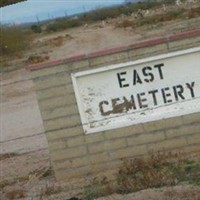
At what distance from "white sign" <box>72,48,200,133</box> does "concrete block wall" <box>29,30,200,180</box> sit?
0.27 ft

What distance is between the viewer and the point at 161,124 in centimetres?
845

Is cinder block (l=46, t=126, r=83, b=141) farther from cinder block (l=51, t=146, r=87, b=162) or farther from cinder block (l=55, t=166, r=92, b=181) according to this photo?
cinder block (l=55, t=166, r=92, b=181)

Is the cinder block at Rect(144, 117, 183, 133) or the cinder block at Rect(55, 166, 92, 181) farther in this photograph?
the cinder block at Rect(55, 166, 92, 181)

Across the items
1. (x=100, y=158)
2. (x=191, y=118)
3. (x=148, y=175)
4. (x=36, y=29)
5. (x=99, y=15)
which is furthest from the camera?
(x=99, y=15)

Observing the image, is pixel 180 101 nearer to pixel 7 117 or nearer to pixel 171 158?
pixel 171 158

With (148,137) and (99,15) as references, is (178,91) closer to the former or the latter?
(148,137)

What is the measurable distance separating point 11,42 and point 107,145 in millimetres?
36587

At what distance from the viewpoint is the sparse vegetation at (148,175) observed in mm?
7328

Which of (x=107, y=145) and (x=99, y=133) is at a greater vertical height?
(x=99, y=133)

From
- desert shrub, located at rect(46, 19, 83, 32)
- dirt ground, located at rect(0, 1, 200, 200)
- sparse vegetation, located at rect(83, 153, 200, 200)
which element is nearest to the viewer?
dirt ground, located at rect(0, 1, 200, 200)

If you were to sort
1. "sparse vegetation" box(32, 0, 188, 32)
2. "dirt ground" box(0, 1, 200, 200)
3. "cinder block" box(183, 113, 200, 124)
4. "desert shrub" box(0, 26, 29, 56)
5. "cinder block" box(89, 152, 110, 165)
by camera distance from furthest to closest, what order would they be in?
"sparse vegetation" box(32, 0, 188, 32)
"desert shrub" box(0, 26, 29, 56)
"cinder block" box(89, 152, 110, 165)
"cinder block" box(183, 113, 200, 124)
"dirt ground" box(0, 1, 200, 200)

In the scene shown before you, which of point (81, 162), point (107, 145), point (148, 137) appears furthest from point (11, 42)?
point (148, 137)

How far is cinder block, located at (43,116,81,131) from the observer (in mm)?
8609

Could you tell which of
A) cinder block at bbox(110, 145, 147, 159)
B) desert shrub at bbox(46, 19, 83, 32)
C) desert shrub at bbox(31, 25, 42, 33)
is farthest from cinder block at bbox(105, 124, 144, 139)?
desert shrub at bbox(31, 25, 42, 33)
